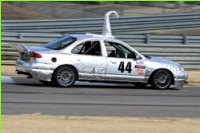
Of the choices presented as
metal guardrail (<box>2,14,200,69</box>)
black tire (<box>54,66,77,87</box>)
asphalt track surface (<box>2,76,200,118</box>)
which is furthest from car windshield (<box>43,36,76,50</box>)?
metal guardrail (<box>2,14,200,69</box>)

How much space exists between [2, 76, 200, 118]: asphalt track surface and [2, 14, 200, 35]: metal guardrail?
418 inches

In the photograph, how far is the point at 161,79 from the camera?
58.0 feet

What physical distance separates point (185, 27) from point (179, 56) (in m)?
9.92

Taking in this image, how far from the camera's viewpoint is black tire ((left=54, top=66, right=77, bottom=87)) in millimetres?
16406

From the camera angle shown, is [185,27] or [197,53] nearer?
[197,53]

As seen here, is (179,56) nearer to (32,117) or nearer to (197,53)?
(197,53)

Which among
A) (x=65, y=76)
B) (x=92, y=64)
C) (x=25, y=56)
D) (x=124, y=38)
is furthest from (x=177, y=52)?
(x=25, y=56)

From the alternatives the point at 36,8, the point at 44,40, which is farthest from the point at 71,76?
the point at 36,8

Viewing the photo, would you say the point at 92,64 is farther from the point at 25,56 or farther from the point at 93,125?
the point at 93,125

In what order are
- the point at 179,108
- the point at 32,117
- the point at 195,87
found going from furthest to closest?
the point at 195,87
the point at 179,108
the point at 32,117

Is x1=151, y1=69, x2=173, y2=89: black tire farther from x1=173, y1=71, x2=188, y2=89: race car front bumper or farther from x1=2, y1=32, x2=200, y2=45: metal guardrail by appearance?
x1=2, y1=32, x2=200, y2=45: metal guardrail

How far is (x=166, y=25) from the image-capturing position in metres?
32.5

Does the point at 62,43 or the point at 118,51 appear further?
the point at 118,51

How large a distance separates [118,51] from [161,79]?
4.91 feet
